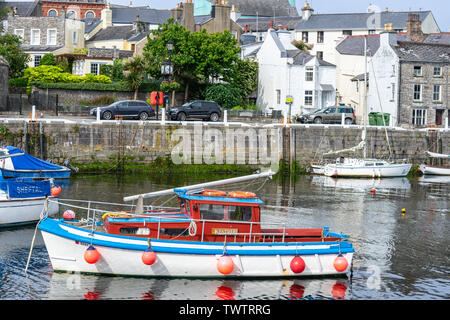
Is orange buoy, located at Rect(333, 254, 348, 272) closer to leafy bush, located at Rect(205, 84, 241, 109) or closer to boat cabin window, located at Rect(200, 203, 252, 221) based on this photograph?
boat cabin window, located at Rect(200, 203, 252, 221)

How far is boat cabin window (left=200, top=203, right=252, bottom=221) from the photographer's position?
20.5 meters

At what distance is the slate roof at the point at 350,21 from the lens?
73.0 m

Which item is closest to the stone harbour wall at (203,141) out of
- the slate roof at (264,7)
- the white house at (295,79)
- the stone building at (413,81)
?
the stone building at (413,81)

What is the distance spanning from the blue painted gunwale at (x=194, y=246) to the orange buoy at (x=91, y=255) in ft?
0.76

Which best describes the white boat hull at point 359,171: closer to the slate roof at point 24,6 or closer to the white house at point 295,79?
the white house at point 295,79

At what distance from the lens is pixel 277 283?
1973 cm

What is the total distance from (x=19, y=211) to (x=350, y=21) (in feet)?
181

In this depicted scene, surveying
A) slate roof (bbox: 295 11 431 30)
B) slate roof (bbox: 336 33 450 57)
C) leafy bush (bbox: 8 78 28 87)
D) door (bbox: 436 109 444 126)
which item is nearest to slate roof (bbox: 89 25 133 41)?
leafy bush (bbox: 8 78 28 87)

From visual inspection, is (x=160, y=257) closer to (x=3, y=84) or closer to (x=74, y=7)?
(x=3, y=84)

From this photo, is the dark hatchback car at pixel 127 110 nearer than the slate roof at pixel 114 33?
Yes

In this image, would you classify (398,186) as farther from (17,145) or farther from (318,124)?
(17,145)

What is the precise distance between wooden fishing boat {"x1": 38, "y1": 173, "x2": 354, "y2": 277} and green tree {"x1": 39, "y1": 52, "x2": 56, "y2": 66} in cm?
4297

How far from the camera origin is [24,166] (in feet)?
117

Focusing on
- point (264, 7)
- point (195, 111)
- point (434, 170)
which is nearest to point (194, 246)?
point (195, 111)
